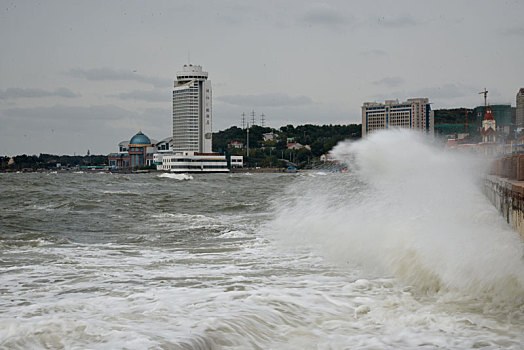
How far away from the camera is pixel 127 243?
11.5m

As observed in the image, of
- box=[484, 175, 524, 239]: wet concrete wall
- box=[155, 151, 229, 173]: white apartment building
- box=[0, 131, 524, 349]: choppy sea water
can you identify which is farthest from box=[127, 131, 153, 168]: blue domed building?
box=[484, 175, 524, 239]: wet concrete wall

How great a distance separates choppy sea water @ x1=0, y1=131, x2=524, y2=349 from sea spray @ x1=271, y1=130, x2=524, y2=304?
37 millimetres

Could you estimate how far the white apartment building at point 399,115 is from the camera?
10806 centimetres

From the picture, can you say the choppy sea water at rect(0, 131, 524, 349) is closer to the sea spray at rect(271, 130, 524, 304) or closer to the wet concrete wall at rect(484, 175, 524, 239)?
the sea spray at rect(271, 130, 524, 304)

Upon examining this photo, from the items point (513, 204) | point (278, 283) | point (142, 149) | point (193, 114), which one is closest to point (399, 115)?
point (193, 114)

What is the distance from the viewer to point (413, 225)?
32.7 ft

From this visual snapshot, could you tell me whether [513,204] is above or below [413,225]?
above

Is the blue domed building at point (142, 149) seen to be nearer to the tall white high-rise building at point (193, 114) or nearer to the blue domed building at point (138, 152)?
the blue domed building at point (138, 152)

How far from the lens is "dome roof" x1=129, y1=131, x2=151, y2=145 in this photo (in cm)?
16875

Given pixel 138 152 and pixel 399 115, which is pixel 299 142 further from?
pixel 399 115

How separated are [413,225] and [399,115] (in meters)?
106

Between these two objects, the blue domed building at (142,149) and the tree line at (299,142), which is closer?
the tree line at (299,142)

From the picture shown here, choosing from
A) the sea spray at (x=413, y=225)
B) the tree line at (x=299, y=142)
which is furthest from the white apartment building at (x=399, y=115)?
the sea spray at (x=413, y=225)

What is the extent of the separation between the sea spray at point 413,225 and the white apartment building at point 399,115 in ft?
285
